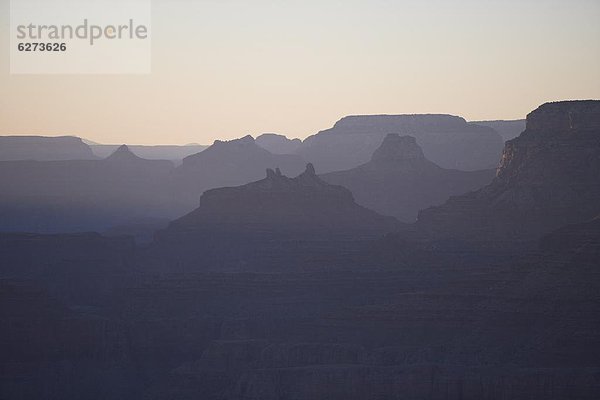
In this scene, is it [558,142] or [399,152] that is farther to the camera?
[399,152]

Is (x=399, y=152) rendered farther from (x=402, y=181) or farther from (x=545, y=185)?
(x=545, y=185)

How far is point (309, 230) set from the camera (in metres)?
133

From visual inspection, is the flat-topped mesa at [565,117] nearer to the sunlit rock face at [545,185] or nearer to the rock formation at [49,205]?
the sunlit rock face at [545,185]

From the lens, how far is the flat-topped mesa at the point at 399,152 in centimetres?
17162

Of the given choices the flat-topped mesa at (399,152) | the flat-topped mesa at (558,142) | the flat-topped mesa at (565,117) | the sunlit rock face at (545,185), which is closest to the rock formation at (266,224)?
the sunlit rock face at (545,185)

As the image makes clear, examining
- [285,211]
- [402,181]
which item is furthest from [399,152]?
[285,211]

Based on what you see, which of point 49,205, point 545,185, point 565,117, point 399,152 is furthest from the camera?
point 49,205

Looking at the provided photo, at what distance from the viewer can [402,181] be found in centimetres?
16962

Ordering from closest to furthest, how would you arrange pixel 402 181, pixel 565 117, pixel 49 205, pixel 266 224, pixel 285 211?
1. pixel 565 117
2. pixel 266 224
3. pixel 285 211
4. pixel 402 181
5. pixel 49 205

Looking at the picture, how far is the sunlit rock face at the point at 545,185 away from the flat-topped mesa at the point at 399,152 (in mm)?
41859

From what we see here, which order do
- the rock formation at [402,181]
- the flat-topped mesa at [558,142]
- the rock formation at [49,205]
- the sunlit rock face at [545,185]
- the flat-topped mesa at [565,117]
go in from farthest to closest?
the rock formation at [49,205]
the rock formation at [402,181]
the flat-topped mesa at [565,117]
the flat-topped mesa at [558,142]
the sunlit rock face at [545,185]

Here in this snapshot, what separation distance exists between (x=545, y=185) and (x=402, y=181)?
4636cm

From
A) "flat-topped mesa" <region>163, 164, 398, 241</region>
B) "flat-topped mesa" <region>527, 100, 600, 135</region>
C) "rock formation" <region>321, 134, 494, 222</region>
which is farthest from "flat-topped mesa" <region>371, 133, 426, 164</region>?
"flat-topped mesa" <region>527, 100, 600, 135</region>

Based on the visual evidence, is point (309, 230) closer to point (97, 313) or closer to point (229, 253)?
point (229, 253)
